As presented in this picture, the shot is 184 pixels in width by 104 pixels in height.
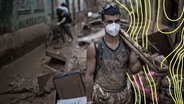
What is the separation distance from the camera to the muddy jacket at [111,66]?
2824mm

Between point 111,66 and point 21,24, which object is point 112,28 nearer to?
point 111,66

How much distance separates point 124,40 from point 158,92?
6.59 ft

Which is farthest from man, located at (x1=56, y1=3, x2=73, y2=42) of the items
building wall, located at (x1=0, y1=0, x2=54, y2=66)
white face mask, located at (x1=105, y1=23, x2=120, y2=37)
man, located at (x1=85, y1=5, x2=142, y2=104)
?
white face mask, located at (x1=105, y1=23, x2=120, y2=37)

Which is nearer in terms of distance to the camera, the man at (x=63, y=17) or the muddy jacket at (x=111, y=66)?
the muddy jacket at (x=111, y=66)

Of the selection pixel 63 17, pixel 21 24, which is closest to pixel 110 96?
pixel 21 24

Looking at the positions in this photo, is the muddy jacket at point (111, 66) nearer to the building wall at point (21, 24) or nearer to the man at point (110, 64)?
the man at point (110, 64)

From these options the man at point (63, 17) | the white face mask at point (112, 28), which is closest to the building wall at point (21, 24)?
the man at point (63, 17)

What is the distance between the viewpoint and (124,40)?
9.17 ft

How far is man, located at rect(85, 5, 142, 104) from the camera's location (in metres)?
2.80

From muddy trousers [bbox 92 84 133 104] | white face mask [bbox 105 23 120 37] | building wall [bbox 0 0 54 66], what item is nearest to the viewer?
white face mask [bbox 105 23 120 37]

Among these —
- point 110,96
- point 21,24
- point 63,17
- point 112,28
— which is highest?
point 112,28

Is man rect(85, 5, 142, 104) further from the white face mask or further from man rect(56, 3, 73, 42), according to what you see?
man rect(56, 3, 73, 42)

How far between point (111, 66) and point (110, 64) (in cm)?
3

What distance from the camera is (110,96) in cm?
288
